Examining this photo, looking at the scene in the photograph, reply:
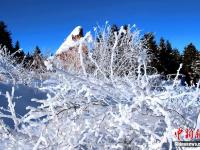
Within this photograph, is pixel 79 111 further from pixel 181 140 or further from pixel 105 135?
pixel 181 140

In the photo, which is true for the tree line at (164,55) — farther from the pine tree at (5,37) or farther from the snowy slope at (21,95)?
the snowy slope at (21,95)

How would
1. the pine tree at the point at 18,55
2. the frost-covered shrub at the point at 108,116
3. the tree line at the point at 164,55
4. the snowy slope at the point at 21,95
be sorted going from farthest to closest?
the tree line at the point at 164,55, the pine tree at the point at 18,55, the snowy slope at the point at 21,95, the frost-covered shrub at the point at 108,116

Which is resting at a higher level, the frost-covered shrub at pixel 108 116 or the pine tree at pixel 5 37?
the pine tree at pixel 5 37

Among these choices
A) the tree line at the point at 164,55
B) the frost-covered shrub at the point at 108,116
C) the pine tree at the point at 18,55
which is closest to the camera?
the frost-covered shrub at the point at 108,116

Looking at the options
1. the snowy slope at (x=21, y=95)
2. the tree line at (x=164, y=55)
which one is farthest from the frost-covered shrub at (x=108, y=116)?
the tree line at (x=164, y=55)

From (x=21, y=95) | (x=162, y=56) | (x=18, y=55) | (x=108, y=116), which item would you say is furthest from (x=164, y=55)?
(x=108, y=116)

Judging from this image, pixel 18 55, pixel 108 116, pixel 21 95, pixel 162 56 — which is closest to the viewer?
pixel 108 116

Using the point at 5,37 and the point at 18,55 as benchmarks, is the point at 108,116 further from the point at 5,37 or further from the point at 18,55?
the point at 5,37

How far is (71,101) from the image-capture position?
3.46 meters

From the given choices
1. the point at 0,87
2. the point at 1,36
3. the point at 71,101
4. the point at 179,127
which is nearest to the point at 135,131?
the point at 179,127

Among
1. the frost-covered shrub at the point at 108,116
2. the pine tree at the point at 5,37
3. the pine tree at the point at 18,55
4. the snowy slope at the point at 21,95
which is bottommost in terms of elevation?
the frost-covered shrub at the point at 108,116

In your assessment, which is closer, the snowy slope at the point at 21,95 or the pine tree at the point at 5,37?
the snowy slope at the point at 21,95

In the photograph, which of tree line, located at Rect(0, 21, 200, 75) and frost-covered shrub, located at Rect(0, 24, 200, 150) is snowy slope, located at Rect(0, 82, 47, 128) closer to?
frost-covered shrub, located at Rect(0, 24, 200, 150)

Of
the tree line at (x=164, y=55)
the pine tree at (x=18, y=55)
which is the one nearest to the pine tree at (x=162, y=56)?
the tree line at (x=164, y=55)
